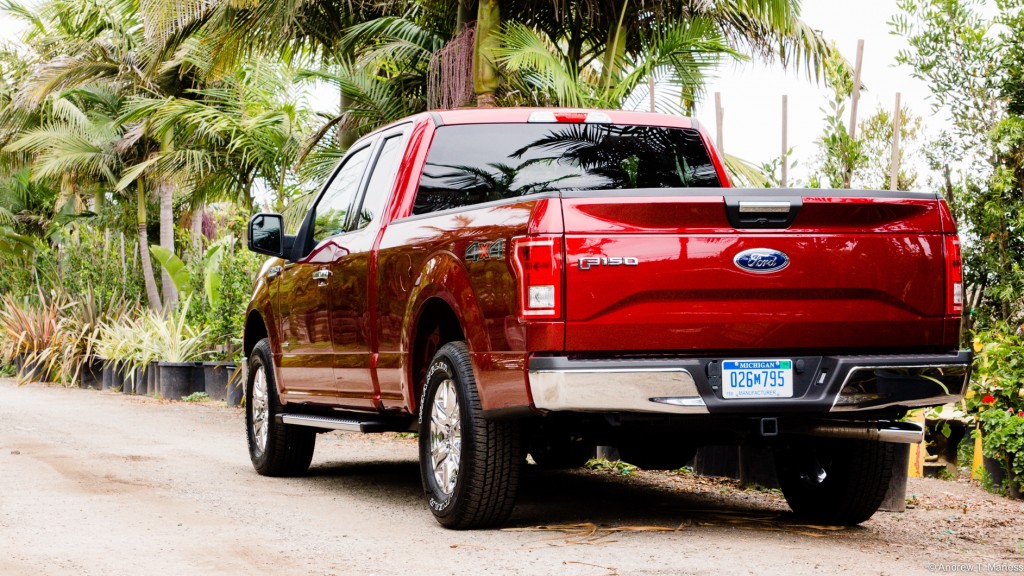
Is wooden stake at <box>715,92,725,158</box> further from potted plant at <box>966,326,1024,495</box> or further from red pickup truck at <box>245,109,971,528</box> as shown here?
red pickup truck at <box>245,109,971,528</box>

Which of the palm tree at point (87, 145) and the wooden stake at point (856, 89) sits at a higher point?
the palm tree at point (87, 145)

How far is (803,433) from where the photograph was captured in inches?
231

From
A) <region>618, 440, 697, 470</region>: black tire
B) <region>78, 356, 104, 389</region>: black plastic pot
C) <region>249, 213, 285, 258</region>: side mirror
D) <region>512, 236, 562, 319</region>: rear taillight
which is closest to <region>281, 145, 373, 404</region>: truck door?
<region>249, 213, 285, 258</region>: side mirror

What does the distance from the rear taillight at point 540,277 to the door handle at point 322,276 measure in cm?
260

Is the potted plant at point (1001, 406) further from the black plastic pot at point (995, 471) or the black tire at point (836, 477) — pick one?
the black tire at point (836, 477)

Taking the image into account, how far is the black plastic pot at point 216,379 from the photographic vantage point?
→ 16.3 m

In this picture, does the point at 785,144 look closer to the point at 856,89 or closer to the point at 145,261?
the point at 856,89

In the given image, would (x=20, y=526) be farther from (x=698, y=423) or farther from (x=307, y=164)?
(x=307, y=164)

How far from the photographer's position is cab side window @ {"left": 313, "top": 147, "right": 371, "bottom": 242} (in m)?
8.16

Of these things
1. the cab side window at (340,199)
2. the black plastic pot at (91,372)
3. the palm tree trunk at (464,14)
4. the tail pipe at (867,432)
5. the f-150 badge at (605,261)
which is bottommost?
the black plastic pot at (91,372)

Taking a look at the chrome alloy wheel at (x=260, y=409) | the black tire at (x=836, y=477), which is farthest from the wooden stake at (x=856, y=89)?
the chrome alloy wheel at (x=260, y=409)

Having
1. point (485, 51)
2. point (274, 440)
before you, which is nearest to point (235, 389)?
point (485, 51)

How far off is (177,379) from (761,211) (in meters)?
12.8

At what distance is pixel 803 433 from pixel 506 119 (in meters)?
2.56
